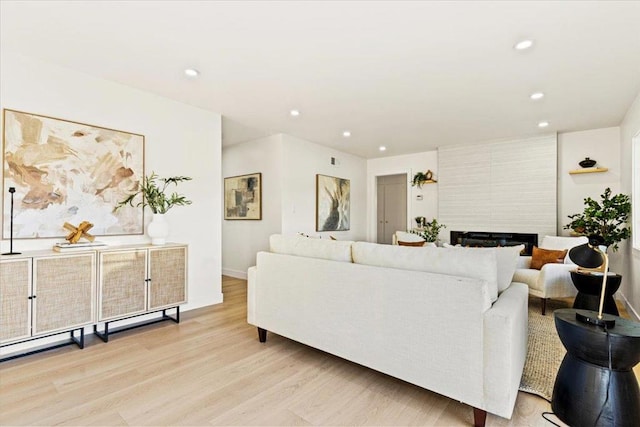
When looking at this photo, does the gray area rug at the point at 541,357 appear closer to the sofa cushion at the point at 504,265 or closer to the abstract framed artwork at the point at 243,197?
the sofa cushion at the point at 504,265

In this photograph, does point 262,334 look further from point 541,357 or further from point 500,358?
point 541,357

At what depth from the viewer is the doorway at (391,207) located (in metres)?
7.68

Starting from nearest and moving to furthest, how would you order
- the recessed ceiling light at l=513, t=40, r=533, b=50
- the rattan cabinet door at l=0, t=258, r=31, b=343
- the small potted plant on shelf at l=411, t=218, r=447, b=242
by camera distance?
the rattan cabinet door at l=0, t=258, r=31, b=343 < the recessed ceiling light at l=513, t=40, r=533, b=50 < the small potted plant on shelf at l=411, t=218, r=447, b=242

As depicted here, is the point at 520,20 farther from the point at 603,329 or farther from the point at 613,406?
the point at 613,406

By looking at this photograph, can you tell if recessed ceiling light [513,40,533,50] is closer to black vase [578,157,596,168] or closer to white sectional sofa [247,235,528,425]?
white sectional sofa [247,235,528,425]

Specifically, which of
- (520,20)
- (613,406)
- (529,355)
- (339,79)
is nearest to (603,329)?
(613,406)

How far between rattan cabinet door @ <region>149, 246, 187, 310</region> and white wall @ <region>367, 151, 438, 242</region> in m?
4.66

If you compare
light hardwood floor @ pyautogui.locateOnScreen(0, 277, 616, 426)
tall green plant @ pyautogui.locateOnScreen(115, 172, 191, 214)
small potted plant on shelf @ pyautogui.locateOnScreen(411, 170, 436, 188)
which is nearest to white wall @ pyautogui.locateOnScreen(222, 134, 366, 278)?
small potted plant on shelf @ pyautogui.locateOnScreen(411, 170, 436, 188)

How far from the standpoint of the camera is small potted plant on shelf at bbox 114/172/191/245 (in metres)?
3.18

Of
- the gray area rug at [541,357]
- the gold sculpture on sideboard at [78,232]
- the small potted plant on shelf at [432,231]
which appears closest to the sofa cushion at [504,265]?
the gray area rug at [541,357]

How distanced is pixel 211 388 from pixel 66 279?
4.95 feet

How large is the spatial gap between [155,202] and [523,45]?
11.6 feet

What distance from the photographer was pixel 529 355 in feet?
8.05

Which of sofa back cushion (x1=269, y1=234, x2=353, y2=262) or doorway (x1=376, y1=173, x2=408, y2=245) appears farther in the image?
doorway (x1=376, y1=173, x2=408, y2=245)
